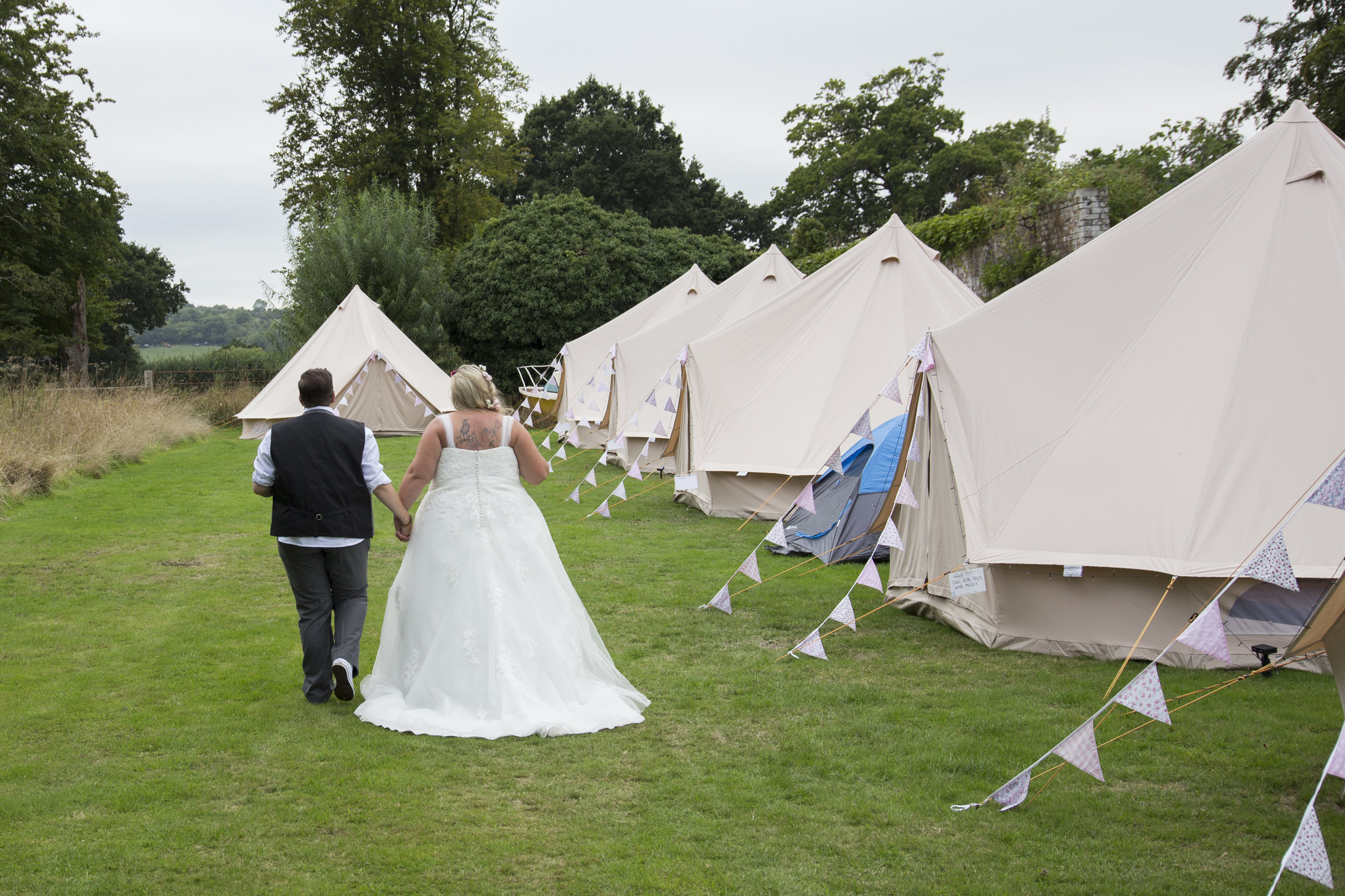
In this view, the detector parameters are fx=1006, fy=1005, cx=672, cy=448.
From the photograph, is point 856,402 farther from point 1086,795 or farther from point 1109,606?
point 1086,795

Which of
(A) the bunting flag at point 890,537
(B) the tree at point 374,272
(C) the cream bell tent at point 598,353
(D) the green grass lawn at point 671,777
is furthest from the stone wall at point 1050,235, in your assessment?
(B) the tree at point 374,272

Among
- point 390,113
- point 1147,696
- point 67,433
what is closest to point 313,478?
point 1147,696

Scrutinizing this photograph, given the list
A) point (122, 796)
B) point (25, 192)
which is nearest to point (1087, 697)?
point (122, 796)

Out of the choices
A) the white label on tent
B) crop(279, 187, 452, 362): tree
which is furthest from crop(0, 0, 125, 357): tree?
the white label on tent

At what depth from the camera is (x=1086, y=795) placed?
3.69 metres

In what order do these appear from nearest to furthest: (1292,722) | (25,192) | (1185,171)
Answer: (1292,722)
(1185,171)
(25,192)

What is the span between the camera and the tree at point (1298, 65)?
1967cm

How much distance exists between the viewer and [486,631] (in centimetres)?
444

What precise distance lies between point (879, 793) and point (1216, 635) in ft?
4.24

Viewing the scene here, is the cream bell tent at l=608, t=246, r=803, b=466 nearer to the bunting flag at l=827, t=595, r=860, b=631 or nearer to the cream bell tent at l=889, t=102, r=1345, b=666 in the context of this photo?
the cream bell tent at l=889, t=102, r=1345, b=666

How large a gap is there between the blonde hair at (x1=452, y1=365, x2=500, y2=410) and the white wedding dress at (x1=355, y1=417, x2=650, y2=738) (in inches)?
5.0

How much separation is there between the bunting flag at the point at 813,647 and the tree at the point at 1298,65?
19612 millimetres

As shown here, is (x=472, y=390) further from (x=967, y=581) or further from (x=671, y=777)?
(x=967, y=581)

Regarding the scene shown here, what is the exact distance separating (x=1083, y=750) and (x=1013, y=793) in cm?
35
